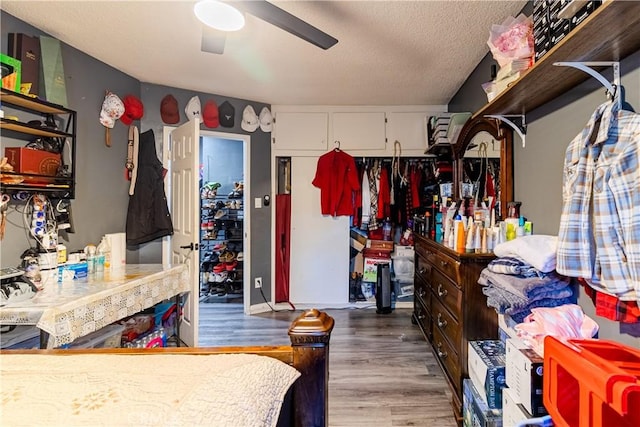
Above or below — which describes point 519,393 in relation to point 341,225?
below

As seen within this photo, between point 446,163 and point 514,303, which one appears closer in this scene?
point 514,303

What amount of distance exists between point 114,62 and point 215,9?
6.08 ft

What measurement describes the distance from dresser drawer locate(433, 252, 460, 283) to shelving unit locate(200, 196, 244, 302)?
10.2 feet

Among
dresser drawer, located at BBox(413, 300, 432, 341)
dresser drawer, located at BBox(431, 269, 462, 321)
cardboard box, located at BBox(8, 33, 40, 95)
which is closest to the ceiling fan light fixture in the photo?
cardboard box, located at BBox(8, 33, 40, 95)

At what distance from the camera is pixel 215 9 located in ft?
4.91

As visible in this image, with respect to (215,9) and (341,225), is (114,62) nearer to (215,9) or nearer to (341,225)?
(215,9)

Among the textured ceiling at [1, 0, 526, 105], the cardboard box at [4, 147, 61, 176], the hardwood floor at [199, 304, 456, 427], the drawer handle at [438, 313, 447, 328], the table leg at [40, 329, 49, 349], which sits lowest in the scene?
the hardwood floor at [199, 304, 456, 427]

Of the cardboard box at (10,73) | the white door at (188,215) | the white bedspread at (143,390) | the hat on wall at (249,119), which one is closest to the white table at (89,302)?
the white door at (188,215)

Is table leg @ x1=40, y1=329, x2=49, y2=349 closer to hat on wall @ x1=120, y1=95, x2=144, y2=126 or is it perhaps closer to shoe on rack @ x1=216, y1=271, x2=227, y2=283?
hat on wall @ x1=120, y1=95, x2=144, y2=126

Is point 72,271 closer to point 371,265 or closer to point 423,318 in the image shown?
point 423,318

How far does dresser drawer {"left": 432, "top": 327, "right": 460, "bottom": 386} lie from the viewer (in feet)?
6.54

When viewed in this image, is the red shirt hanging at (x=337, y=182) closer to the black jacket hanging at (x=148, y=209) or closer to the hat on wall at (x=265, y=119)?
the hat on wall at (x=265, y=119)

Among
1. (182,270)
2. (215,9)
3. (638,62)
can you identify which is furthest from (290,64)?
(638,62)

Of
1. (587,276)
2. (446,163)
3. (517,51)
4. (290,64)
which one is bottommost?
(587,276)
